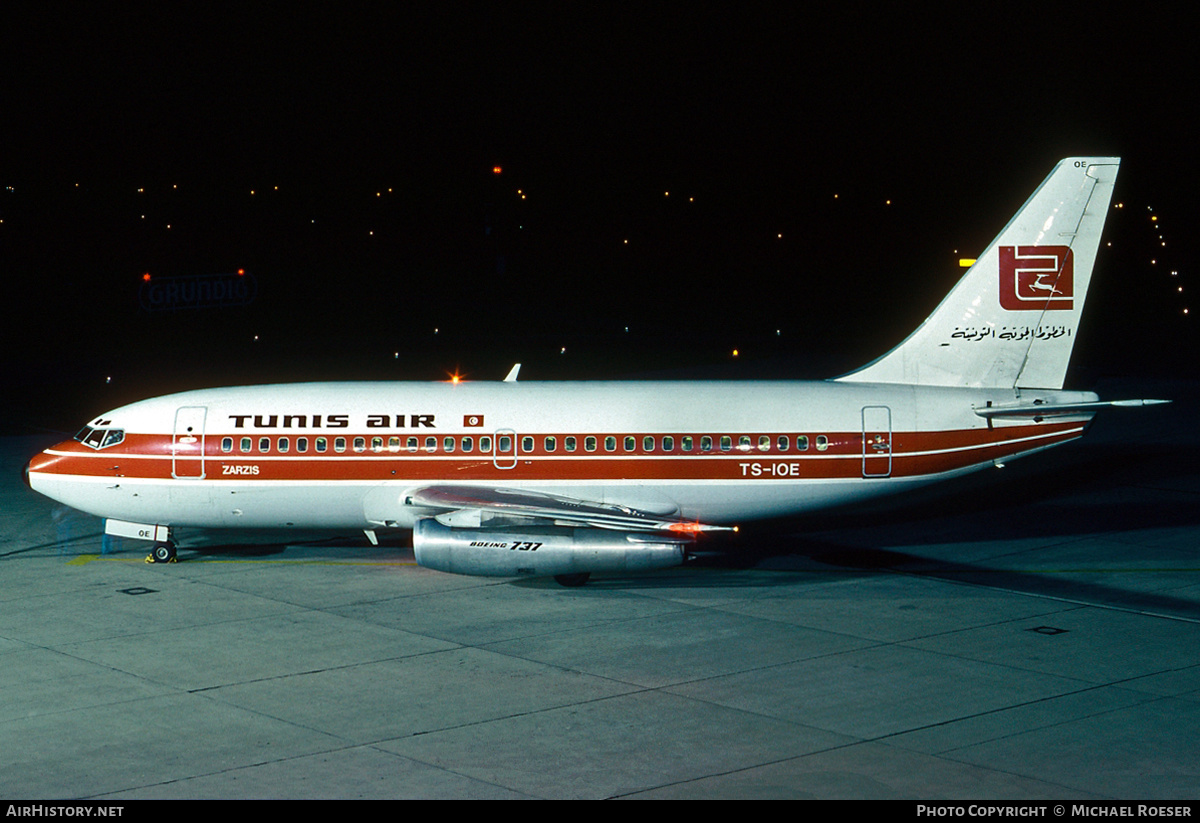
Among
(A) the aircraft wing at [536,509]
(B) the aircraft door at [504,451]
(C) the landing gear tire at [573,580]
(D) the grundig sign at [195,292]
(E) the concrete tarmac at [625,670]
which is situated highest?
(D) the grundig sign at [195,292]

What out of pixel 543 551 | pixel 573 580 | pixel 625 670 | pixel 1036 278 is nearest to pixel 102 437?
pixel 543 551

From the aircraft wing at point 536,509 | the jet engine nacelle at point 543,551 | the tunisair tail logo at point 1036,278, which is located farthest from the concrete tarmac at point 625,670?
the tunisair tail logo at point 1036,278

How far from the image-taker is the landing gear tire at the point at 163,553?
29281 millimetres

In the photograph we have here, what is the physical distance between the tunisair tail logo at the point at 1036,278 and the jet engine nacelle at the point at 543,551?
31.5ft

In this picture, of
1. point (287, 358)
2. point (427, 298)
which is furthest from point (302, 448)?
point (427, 298)

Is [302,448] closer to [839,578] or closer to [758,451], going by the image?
[758,451]

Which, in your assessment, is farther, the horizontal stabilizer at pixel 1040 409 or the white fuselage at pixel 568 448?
the white fuselage at pixel 568 448

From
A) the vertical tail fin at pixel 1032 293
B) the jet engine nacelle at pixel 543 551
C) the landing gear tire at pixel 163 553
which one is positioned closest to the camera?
the jet engine nacelle at pixel 543 551

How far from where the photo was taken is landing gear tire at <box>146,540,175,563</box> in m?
29.3

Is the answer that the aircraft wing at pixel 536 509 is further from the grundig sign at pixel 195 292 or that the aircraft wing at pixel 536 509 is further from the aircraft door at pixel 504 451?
the grundig sign at pixel 195 292

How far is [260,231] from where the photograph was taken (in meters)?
124

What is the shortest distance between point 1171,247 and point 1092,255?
443 feet

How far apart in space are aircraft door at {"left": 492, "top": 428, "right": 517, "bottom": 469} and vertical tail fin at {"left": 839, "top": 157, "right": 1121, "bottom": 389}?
941 centimetres

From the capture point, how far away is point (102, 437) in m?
29.1
